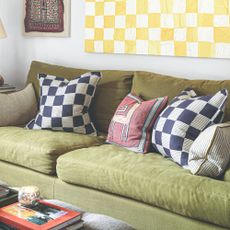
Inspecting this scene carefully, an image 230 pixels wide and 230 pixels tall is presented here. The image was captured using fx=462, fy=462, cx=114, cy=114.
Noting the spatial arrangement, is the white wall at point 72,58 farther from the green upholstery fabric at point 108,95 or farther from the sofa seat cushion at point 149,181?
the sofa seat cushion at point 149,181

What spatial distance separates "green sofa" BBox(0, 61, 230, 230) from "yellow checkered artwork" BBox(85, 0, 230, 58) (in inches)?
11.9

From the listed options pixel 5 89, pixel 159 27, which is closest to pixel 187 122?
pixel 159 27

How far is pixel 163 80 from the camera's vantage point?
2918 mm

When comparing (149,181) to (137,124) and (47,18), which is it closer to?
(137,124)

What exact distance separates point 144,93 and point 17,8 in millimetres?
1792

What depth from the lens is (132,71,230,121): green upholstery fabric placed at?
8.90 ft

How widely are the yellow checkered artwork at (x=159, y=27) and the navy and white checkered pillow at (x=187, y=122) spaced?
2.01ft

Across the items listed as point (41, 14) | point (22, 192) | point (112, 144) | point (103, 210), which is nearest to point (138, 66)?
point (112, 144)

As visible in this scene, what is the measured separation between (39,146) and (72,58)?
1262mm

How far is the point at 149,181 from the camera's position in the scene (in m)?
2.19

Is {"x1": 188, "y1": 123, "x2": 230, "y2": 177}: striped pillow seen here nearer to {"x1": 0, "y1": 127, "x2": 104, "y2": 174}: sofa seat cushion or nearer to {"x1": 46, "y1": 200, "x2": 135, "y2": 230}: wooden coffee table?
{"x1": 46, "y1": 200, "x2": 135, "y2": 230}: wooden coffee table

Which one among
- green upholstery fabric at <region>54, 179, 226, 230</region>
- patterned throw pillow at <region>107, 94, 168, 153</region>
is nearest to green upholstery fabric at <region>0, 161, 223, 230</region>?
green upholstery fabric at <region>54, 179, 226, 230</region>

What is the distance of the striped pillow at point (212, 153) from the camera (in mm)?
2166

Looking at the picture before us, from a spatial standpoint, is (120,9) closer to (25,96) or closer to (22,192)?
(25,96)
